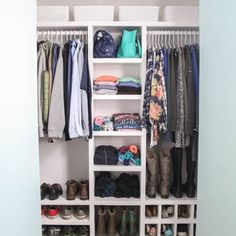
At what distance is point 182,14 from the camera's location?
2.17 m

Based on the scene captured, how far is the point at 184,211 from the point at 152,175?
0.46 meters

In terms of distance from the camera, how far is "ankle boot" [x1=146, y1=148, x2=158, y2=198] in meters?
2.32

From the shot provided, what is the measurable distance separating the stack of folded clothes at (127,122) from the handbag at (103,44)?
0.57m

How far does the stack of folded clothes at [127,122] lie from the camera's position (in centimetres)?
231

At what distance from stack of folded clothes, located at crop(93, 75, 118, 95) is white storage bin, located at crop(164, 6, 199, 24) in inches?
29.0

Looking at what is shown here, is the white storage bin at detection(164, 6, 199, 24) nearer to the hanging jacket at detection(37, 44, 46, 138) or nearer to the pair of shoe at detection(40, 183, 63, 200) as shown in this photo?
the hanging jacket at detection(37, 44, 46, 138)

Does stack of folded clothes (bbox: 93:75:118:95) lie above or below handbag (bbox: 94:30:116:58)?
below

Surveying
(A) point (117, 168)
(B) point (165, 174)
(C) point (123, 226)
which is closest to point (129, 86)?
(A) point (117, 168)

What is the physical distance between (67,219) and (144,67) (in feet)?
5.04

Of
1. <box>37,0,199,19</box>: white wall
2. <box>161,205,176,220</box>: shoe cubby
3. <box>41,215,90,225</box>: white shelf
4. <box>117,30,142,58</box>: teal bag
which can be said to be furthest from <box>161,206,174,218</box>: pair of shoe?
<box>37,0,199,19</box>: white wall
